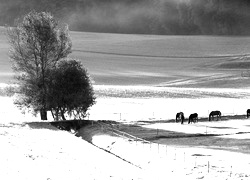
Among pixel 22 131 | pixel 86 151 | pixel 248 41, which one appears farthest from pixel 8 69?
pixel 248 41

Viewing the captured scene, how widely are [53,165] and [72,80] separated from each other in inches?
900

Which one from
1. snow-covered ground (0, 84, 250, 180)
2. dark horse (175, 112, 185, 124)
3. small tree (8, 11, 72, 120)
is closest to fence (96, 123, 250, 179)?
snow-covered ground (0, 84, 250, 180)

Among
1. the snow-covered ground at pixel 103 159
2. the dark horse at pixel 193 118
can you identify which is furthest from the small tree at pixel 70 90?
the dark horse at pixel 193 118

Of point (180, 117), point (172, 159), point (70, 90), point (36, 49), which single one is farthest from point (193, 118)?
point (172, 159)

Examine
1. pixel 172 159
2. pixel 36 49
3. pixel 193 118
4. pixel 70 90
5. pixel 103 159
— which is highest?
pixel 36 49

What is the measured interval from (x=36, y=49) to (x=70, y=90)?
237 inches

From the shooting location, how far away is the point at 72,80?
50.9m

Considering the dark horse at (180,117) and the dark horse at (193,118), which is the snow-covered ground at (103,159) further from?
the dark horse at (193,118)

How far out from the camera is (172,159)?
→ 2980 cm

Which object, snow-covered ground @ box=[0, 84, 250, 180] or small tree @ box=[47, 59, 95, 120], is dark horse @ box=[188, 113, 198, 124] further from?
small tree @ box=[47, 59, 95, 120]

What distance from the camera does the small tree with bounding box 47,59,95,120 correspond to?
50219 millimetres

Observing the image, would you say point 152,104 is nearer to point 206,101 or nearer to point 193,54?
point 206,101

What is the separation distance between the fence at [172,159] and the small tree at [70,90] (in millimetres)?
13206

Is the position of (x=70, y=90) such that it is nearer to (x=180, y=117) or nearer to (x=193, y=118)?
(x=180, y=117)
